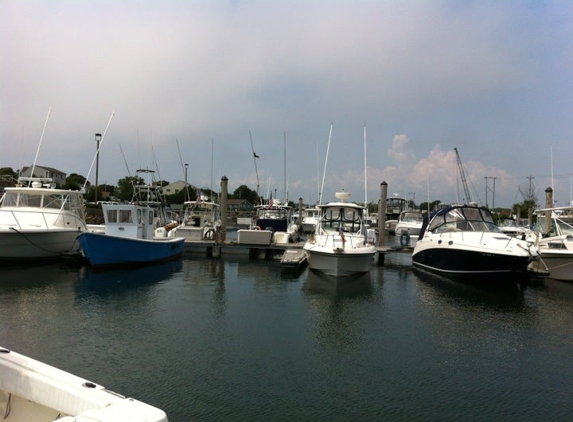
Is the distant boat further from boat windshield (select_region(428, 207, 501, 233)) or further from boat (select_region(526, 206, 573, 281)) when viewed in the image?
boat (select_region(526, 206, 573, 281))

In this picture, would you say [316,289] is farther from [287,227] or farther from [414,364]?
[287,227]

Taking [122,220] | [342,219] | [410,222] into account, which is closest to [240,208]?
[410,222]

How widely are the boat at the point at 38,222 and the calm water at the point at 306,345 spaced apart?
3.13 m

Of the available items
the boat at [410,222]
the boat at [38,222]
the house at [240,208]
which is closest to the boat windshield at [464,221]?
the boat at [38,222]

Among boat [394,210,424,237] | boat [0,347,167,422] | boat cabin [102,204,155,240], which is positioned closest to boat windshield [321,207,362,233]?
boat cabin [102,204,155,240]

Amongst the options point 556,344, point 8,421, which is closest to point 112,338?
point 8,421

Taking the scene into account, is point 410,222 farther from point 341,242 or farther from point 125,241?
point 125,241

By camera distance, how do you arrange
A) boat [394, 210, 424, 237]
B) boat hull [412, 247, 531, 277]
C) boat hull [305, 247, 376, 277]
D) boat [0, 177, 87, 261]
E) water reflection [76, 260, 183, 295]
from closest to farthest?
water reflection [76, 260, 183, 295] < boat hull [412, 247, 531, 277] < boat hull [305, 247, 376, 277] < boat [0, 177, 87, 261] < boat [394, 210, 424, 237]

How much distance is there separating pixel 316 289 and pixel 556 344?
7784 mm

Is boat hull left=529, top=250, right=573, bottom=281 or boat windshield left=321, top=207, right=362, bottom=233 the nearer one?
boat hull left=529, top=250, right=573, bottom=281

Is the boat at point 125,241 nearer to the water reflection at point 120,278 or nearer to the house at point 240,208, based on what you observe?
the water reflection at point 120,278

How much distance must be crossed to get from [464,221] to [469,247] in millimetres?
2386

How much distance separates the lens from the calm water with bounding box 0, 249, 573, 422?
6738 mm

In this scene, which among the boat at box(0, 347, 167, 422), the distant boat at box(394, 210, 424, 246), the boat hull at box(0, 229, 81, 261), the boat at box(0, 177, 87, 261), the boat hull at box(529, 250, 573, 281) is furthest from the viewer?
the distant boat at box(394, 210, 424, 246)
